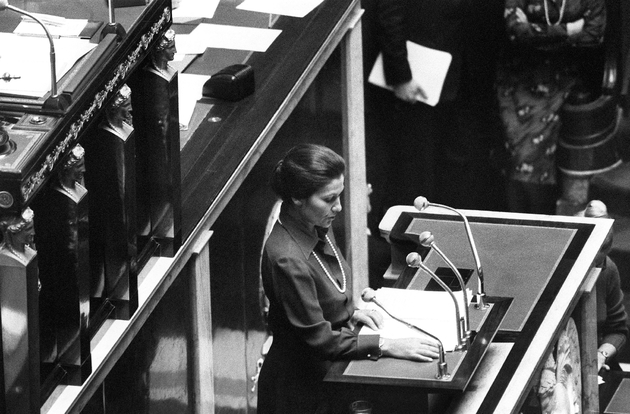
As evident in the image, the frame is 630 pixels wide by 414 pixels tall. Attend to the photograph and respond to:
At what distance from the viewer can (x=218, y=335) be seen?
258 inches

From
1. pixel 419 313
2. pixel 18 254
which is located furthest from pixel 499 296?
pixel 18 254

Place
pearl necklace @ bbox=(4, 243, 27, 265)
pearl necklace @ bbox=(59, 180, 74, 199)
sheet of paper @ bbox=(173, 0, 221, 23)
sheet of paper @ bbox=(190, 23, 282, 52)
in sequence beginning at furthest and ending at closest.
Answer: sheet of paper @ bbox=(173, 0, 221, 23), sheet of paper @ bbox=(190, 23, 282, 52), pearl necklace @ bbox=(59, 180, 74, 199), pearl necklace @ bbox=(4, 243, 27, 265)

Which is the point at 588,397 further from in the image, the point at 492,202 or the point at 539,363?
the point at 492,202

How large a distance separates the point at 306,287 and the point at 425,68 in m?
3.18

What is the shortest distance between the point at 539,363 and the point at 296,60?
91.6 inches

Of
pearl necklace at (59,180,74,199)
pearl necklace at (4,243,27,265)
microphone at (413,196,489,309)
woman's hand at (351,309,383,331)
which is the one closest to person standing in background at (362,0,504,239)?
microphone at (413,196,489,309)

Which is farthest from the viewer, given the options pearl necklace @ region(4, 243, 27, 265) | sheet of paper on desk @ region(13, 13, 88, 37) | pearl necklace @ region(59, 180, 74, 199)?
sheet of paper on desk @ region(13, 13, 88, 37)

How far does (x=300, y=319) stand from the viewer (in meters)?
5.74

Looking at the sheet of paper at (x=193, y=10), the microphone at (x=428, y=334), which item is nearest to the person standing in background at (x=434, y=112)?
the sheet of paper at (x=193, y=10)

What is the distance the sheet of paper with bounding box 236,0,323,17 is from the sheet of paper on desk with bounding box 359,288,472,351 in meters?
2.50

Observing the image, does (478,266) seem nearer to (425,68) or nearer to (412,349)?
(412,349)

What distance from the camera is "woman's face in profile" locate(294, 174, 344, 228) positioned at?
229 inches

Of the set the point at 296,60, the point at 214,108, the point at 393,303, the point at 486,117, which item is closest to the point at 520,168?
the point at 486,117

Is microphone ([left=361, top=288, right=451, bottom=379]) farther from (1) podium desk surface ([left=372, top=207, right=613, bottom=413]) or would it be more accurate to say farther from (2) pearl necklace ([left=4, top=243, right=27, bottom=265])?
(2) pearl necklace ([left=4, top=243, right=27, bottom=265])
